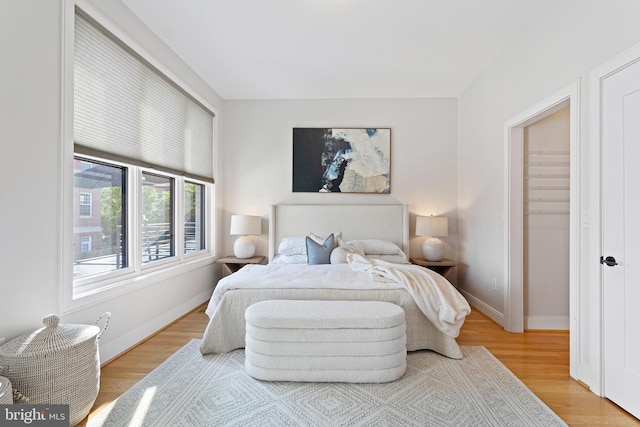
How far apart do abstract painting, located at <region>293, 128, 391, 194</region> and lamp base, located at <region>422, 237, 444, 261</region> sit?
91 cm

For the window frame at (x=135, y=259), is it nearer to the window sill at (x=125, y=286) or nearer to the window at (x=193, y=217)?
the window sill at (x=125, y=286)

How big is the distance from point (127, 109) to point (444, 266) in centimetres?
385

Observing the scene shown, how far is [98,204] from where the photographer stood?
8.18 feet

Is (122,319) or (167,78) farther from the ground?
(167,78)

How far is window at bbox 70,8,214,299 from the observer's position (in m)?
2.26

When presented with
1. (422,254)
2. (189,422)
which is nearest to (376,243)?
(422,254)

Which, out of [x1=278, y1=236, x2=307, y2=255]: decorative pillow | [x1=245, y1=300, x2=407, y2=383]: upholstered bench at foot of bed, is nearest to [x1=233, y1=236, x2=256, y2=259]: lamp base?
[x1=278, y1=236, x2=307, y2=255]: decorative pillow

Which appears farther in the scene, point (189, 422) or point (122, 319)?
point (122, 319)

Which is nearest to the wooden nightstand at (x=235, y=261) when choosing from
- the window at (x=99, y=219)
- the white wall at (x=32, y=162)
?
the window at (x=99, y=219)

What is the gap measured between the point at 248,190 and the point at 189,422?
322cm

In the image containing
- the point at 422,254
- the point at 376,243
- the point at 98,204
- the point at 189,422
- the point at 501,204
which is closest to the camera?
the point at 189,422

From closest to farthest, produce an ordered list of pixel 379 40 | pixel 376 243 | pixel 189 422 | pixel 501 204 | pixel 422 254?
pixel 189 422 < pixel 379 40 < pixel 501 204 < pixel 376 243 < pixel 422 254

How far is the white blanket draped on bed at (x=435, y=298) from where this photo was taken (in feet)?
8.04

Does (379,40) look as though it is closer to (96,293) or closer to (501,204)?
(501,204)
